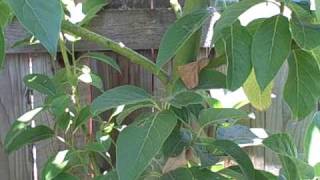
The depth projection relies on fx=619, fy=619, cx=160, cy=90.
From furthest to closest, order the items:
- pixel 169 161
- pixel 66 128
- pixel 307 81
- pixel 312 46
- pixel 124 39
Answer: pixel 124 39 → pixel 66 128 → pixel 169 161 → pixel 307 81 → pixel 312 46

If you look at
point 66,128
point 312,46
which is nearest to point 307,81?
point 312,46

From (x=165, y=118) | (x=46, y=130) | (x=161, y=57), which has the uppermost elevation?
(x=161, y=57)

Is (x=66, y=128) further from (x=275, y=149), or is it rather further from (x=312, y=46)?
(x=312, y=46)

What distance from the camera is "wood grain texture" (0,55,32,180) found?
2113mm

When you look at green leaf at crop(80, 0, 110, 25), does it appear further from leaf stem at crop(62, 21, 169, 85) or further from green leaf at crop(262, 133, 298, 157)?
green leaf at crop(262, 133, 298, 157)

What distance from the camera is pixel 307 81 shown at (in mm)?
979

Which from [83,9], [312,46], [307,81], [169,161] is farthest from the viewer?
[83,9]

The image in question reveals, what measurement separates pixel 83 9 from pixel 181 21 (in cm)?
79

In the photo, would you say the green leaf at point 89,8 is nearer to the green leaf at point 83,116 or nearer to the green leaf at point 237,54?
the green leaf at point 83,116

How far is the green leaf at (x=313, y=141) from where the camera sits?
3.71 ft

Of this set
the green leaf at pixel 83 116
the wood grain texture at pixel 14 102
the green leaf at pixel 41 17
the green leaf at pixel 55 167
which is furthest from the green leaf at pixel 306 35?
the wood grain texture at pixel 14 102

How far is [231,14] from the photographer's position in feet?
2.96

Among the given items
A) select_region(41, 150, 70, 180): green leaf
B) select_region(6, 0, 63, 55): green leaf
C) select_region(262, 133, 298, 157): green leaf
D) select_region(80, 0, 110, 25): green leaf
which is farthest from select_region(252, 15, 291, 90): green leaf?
select_region(80, 0, 110, 25): green leaf

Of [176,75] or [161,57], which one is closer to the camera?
[161,57]
